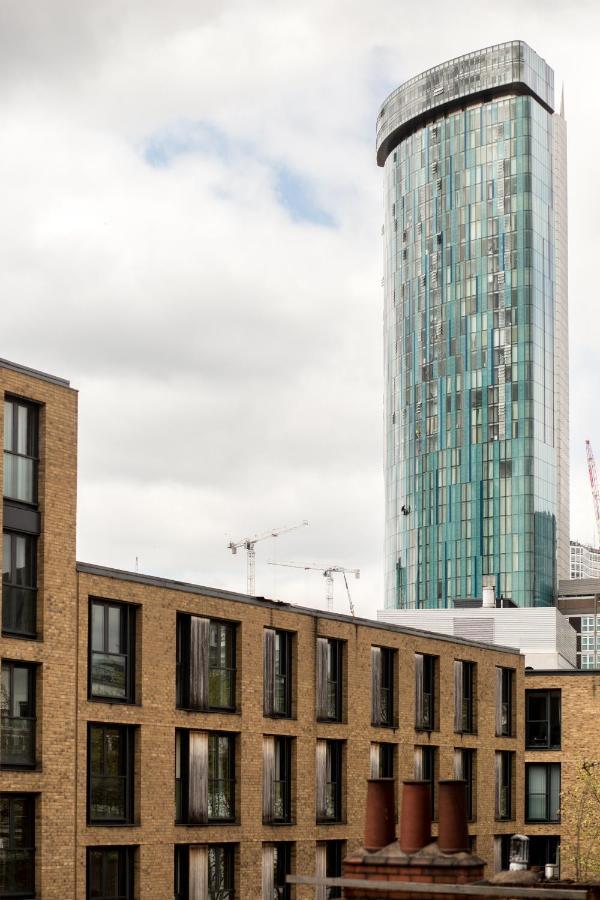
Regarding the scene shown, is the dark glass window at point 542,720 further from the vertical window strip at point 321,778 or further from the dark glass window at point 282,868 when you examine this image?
the dark glass window at point 282,868

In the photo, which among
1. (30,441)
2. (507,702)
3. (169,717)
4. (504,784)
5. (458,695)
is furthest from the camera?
(507,702)

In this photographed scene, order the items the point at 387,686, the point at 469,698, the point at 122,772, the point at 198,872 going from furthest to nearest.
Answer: the point at 469,698
the point at 387,686
the point at 198,872
the point at 122,772

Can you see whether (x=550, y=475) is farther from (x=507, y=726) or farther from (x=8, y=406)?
(x=8, y=406)

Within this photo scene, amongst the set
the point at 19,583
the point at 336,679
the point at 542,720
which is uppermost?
the point at 19,583

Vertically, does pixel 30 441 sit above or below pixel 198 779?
above

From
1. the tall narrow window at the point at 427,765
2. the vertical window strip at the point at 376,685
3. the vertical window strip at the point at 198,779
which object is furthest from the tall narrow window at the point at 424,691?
the vertical window strip at the point at 198,779

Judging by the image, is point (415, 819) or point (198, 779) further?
point (198, 779)

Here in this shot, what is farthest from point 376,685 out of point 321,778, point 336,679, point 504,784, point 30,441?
point 30,441

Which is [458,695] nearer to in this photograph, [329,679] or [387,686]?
[387,686]

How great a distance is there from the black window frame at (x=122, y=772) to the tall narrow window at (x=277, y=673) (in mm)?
6935

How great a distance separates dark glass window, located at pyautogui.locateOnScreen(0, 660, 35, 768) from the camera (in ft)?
131

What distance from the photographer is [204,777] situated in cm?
4722

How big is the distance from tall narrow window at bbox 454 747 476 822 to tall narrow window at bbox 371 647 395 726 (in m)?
5.60

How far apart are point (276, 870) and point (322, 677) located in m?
6.90
